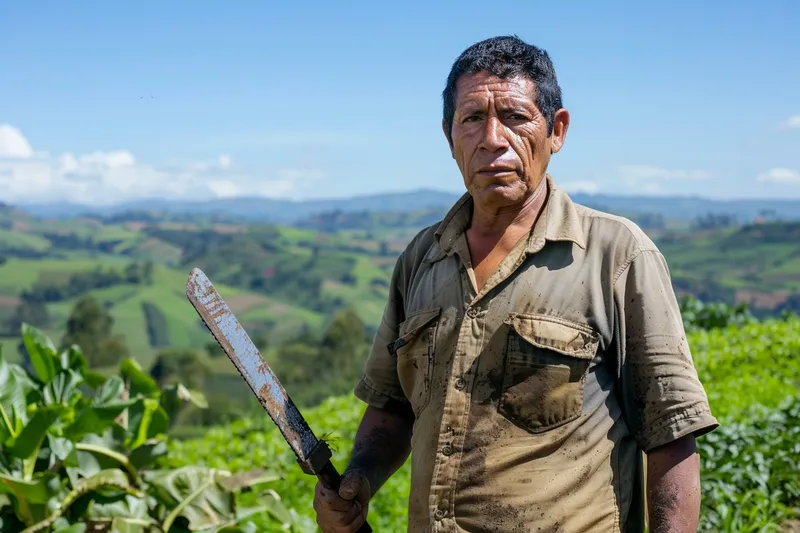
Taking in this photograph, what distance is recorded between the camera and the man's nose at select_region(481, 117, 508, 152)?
2.15 m

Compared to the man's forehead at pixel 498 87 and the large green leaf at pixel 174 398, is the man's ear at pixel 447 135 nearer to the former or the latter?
the man's forehead at pixel 498 87

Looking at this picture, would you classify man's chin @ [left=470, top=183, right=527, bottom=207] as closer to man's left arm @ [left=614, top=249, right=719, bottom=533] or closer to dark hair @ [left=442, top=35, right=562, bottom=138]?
dark hair @ [left=442, top=35, right=562, bottom=138]

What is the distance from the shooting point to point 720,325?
1014 centimetres

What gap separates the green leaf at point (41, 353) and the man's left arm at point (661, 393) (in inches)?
137

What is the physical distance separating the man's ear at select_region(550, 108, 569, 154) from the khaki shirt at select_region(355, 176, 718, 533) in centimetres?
18

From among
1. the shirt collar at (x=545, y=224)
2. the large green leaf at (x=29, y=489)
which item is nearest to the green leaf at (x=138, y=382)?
the large green leaf at (x=29, y=489)

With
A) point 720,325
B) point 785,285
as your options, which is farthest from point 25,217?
point 720,325

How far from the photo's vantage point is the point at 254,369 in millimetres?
2184

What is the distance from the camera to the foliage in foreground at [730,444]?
4.40 m

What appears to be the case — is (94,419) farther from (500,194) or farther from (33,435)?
(500,194)

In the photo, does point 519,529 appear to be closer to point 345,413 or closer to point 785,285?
point 345,413

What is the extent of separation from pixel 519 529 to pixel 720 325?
8.77 meters

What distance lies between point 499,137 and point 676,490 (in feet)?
2.99

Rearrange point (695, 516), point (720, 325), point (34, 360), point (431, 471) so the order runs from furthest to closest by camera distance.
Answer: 1. point (720, 325)
2. point (34, 360)
3. point (431, 471)
4. point (695, 516)
